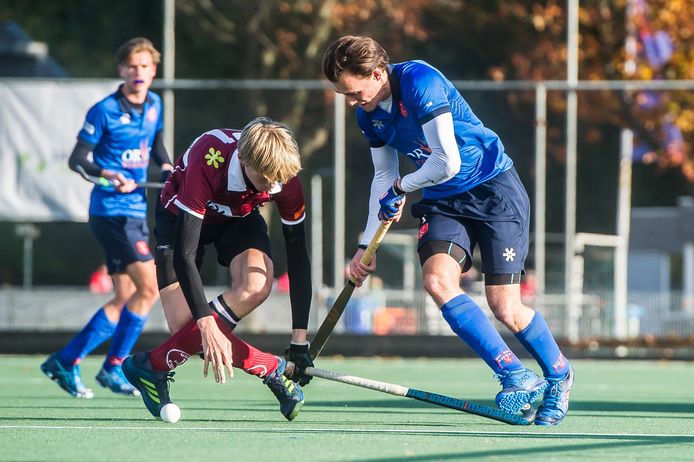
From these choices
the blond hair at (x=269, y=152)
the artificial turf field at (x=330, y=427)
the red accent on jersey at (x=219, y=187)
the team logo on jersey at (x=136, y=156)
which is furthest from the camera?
the team logo on jersey at (x=136, y=156)

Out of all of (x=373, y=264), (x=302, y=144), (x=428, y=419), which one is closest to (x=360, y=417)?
(x=428, y=419)

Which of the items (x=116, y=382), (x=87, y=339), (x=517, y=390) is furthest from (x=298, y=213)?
(x=87, y=339)

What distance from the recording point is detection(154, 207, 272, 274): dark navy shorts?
20.3 ft

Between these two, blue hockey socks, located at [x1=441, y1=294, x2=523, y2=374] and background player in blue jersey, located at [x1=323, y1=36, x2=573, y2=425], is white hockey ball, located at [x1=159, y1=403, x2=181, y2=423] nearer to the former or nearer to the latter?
background player in blue jersey, located at [x1=323, y1=36, x2=573, y2=425]

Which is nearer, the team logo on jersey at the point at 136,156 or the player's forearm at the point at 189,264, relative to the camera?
the player's forearm at the point at 189,264

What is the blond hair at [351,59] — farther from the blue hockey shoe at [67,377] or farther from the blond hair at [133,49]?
the blue hockey shoe at [67,377]

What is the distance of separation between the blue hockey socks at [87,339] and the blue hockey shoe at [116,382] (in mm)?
185

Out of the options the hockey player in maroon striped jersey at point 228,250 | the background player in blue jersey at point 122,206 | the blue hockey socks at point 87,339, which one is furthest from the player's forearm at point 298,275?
the blue hockey socks at point 87,339

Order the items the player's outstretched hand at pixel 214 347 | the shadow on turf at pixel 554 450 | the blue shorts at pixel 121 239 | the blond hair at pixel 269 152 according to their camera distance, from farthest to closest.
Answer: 1. the blue shorts at pixel 121 239
2. the player's outstretched hand at pixel 214 347
3. the blond hair at pixel 269 152
4. the shadow on turf at pixel 554 450

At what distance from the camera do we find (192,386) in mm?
9008

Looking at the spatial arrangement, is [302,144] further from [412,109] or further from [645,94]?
[412,109]

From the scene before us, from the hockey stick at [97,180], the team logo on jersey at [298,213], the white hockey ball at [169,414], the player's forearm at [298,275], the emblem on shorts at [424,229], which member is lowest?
the white hockey ball at [169,414]

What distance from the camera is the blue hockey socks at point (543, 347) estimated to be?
6.29m

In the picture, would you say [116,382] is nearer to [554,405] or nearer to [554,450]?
[554,405]
